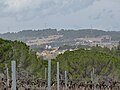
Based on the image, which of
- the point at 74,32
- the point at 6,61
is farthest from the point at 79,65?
the point at 74,32

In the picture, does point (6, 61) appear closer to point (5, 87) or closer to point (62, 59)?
point (62, 59)

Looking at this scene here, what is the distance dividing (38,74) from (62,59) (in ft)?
9.69

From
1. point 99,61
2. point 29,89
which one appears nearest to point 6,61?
point 99,61

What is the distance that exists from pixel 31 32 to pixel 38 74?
82968 mm

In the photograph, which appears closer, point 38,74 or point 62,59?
point 38,74

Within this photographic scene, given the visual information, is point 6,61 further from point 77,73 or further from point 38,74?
point 77,73

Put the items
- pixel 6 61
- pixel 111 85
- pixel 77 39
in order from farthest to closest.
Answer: pixel 77 39 < pixel 6 61 < pixel 111 85

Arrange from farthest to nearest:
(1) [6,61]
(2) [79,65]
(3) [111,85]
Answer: (2) [79,65] → (1) [6,61] → (3) [111,85]

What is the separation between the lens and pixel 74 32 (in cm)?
10925

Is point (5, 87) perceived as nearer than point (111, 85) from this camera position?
Yes

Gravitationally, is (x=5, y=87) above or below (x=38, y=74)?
above

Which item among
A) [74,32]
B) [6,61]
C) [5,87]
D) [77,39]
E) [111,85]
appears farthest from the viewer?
[74,32]

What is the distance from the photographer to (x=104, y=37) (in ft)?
344

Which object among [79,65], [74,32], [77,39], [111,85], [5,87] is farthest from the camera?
[74,32]
